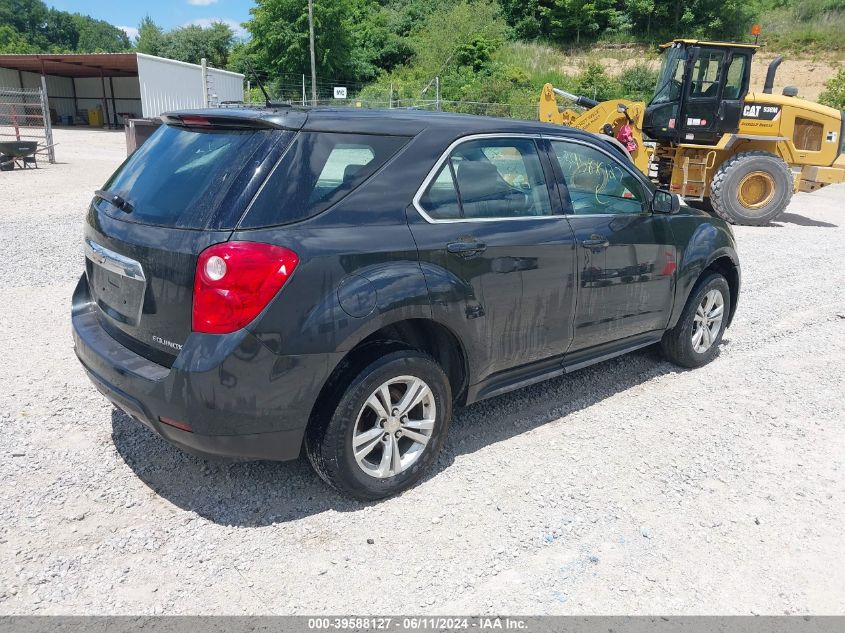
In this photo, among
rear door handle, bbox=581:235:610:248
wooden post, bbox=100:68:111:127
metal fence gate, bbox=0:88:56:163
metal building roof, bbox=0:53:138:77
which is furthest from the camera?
wooden post, bbox=100:68:111:127

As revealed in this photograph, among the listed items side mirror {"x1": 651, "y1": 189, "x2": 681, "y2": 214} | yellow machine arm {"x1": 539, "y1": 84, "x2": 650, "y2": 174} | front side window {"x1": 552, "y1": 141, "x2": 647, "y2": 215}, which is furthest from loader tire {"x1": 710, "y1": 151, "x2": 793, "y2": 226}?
front side window {"x1": 552, "y1": 141, "x2": 647, "y2": 215}

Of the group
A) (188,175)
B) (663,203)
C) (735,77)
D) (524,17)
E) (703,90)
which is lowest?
(663,203)

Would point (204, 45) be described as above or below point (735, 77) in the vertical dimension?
above

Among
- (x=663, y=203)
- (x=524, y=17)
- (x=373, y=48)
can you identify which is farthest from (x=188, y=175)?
(x=524, y=17)

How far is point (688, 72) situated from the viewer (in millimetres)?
12367

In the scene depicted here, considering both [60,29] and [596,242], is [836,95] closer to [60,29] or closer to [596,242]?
[596,242]

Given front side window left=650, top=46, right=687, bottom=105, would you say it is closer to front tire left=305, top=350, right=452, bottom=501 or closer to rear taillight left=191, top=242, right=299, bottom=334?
front tire left=305, top=350, right=452, bottom=501

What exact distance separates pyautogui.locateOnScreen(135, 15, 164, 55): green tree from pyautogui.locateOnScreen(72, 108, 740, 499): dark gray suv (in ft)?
264

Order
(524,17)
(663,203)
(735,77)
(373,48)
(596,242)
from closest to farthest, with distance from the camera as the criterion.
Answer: (596,242)
(663,203)
(735,77)
(373,48)
(524,17)

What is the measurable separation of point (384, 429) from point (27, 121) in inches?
1521

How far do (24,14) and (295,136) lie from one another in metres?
134

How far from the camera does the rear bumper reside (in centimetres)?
267

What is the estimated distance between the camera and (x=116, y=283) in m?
3.10

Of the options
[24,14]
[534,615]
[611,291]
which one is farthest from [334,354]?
[24,14]
